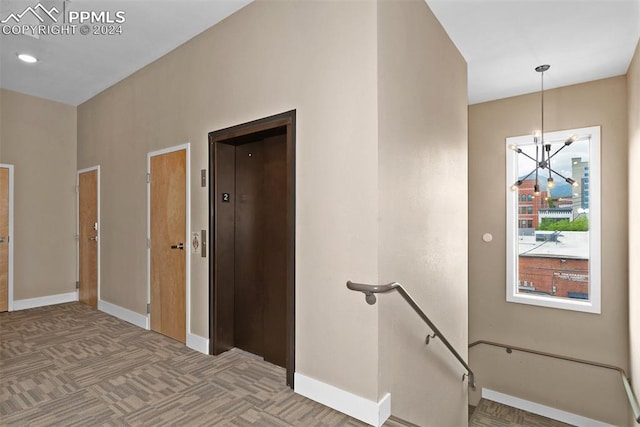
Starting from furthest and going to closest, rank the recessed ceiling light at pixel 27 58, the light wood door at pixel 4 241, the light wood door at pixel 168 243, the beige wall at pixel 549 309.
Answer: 1. the light wood door at pixel 4 241
2. the beige wall at pixel 549 309
3. the recessed ceiling light at pixel 27 58
4. the light wood door at pixel 168 243

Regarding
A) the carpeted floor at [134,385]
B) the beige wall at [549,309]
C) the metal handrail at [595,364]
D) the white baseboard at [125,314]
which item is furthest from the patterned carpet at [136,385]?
the beige wall at [549,309]

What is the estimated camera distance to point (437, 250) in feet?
9.64

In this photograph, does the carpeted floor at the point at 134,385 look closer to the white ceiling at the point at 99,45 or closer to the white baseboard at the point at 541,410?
the white ceiling at the point at 99,45

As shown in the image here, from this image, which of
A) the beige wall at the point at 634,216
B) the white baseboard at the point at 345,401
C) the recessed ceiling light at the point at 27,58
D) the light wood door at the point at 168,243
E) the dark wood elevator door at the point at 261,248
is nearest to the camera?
the white baseboard at the point at 345,401

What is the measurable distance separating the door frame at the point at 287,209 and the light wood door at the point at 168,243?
464 millimetres

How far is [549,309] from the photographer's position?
452 cm

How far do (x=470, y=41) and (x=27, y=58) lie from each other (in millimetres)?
4709

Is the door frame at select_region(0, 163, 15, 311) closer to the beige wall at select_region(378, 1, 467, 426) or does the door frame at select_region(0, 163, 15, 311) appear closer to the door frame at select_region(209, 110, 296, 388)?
the door frame at select_region(209, 110, 296, 388)

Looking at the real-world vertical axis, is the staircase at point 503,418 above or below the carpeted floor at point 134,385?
below

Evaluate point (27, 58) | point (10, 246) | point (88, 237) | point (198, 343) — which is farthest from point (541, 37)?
point (10, 246)

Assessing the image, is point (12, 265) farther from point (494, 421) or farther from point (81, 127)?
point (494, 421)

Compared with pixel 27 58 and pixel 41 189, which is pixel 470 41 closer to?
pixel 27 58

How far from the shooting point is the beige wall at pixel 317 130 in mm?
2121

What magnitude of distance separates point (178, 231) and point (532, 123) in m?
4.72
